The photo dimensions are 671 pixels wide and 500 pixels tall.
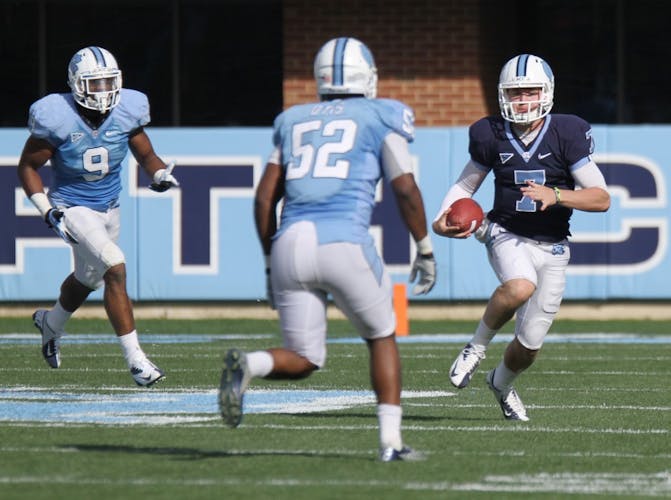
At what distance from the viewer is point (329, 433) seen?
7.36m

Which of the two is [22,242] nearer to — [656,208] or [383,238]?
[383,238]

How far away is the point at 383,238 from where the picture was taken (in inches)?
595

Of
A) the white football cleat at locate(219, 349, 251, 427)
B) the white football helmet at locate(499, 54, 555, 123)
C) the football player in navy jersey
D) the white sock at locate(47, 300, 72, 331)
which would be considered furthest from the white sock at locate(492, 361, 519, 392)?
the white sock at locate(47, 300, 72, 331)

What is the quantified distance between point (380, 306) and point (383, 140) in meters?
0.64

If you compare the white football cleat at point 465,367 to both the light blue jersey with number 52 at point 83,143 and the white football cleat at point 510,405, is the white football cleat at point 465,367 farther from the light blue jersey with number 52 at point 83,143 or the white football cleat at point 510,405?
the light blue jersey with number 52 at point 83,143

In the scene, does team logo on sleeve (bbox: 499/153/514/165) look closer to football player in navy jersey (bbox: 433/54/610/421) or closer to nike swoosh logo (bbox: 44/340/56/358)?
football player in navy jersey (bbox: 433/54/610/421)

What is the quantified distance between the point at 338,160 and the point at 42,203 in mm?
3293

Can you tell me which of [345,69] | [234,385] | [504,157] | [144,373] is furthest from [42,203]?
[234,385]

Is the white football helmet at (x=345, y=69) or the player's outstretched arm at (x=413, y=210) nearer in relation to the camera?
the player's outstretched arm at (x=413, y=210)

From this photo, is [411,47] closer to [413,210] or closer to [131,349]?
[131,349]

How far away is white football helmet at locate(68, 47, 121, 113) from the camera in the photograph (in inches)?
366

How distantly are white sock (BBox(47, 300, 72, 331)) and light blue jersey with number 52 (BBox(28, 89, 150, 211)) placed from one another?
0.74 meters

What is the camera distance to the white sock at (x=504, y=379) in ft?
26.3

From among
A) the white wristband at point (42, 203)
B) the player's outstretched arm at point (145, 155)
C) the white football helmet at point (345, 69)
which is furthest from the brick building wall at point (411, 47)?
the white football helmet at point (345, 69)
